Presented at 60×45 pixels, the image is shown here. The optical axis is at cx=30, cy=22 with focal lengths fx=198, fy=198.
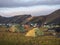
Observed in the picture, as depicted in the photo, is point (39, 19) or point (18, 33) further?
point (39, 19)

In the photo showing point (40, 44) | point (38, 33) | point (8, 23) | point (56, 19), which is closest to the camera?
point (40, 44)

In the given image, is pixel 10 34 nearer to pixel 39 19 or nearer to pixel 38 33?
pixel 38 33

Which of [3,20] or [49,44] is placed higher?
[3,20]

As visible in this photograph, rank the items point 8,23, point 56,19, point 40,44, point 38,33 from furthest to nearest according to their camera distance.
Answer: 1. point 56,19
2. point 8,23
3. point 38,33
4. point 40,44

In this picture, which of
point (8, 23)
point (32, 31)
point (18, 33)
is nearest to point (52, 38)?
point (32, 31)

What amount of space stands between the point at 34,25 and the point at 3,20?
319 centimetres

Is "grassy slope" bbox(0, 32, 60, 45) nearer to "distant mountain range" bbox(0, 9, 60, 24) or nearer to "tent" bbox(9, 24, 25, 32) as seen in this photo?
"tent" bbox(9, 24, 25, 32)

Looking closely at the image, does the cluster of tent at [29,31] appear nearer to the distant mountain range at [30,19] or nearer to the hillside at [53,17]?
the distant mountain range at [30,19]

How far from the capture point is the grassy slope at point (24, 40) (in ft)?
54.6

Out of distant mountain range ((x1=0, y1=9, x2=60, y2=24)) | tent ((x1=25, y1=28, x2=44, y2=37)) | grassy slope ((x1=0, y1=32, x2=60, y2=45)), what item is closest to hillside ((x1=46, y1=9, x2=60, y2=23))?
distant mountain range ((x1=0, y1=9, x2=60, y2=24))

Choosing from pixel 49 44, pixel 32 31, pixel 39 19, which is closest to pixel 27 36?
pixel 32 31

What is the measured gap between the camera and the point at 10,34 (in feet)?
58.7

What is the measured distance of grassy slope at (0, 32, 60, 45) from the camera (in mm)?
16641

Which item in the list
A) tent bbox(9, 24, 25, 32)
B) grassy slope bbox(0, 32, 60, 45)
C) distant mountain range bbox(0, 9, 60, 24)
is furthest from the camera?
distant mountain range bbox(0, 9, 60, 24)
